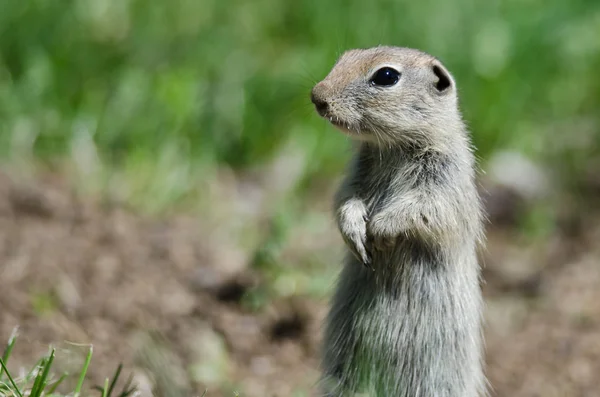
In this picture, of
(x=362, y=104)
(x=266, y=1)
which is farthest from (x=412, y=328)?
(x=266, y=1)

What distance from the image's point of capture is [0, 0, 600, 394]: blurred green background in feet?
22.6

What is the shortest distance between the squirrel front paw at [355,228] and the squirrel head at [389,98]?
1.02 ft

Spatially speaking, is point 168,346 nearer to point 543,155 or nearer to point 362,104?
point 362,104

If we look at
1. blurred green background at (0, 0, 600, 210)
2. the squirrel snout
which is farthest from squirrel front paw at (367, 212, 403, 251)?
blurred green background at (0, 0, 600, 210)

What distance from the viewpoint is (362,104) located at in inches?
171

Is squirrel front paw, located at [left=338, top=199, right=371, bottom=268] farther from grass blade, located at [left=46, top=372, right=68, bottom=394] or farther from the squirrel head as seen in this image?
grass blade, located at [left=46, top=372, right=68, bottom=394]

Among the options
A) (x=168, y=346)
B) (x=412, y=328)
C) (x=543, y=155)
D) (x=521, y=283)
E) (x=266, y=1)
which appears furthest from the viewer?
(x=266, y=1)

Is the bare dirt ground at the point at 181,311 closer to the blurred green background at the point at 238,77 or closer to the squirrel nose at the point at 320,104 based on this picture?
the blurred green background at the point at 238,77

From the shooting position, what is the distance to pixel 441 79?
4520mm

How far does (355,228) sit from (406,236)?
0.72 feet

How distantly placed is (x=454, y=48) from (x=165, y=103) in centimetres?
258

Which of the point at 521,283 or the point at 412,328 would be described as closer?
the point at 412,328

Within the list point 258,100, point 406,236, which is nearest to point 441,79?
point 406,236

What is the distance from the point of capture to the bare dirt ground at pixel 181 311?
17.0 feet
